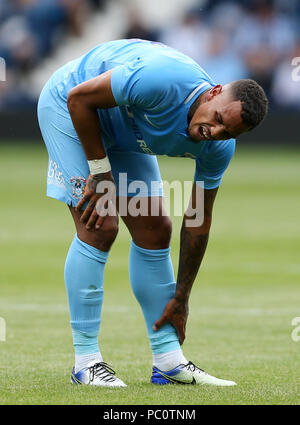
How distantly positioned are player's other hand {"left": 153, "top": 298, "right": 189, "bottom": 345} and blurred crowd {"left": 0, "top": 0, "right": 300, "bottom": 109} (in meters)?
16.3

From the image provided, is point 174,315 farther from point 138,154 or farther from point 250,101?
point 250,101

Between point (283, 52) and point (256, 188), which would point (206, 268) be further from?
point (283, 52)

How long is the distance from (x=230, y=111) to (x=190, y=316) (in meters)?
2.93

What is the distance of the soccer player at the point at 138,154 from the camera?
4332 millimetres

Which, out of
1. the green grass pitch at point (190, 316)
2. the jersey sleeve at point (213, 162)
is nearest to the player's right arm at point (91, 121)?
the jersey sleeve at point (213, 162)

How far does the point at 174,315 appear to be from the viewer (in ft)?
16.4

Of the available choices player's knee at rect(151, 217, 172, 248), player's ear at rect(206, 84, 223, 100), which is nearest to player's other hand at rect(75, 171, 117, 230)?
player's knee at rect(151, 217, 172, 248)

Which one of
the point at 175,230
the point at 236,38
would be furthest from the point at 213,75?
the point at 175,230

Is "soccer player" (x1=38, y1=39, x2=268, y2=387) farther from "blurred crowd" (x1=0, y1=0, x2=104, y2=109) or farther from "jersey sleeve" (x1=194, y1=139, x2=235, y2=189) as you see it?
"blurred crowd" (x1=0, y1=0, x2=104, y2=109)

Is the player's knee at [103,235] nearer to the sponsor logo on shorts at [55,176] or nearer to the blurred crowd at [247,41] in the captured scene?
the sponsor logo on shorts at [55,176]

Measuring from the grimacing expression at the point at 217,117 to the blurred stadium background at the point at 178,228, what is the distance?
3.95 feet

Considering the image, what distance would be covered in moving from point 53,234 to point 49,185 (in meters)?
6.49

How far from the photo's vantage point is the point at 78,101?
14.8ft
